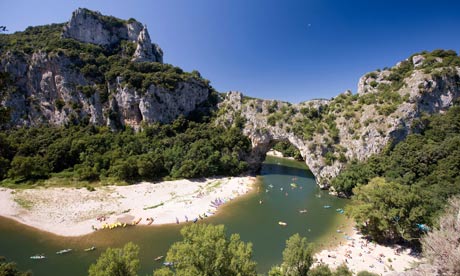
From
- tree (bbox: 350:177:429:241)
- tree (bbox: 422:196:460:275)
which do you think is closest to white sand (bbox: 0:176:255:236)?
tree (bbox: 350:177:429:241)

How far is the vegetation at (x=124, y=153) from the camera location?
2002 inches

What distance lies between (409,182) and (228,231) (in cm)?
3222

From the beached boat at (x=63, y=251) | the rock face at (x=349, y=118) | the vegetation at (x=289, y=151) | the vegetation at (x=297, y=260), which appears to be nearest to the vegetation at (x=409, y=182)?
the rock face at (x=349, y=118)

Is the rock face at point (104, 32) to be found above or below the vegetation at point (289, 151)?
above

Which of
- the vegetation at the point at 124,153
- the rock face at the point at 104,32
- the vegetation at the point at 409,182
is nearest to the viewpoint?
the vegetation at the point at 409,182

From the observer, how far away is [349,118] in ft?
196

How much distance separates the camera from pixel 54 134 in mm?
65500

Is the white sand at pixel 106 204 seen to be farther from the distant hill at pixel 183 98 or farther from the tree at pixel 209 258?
the distant hill at pixel 183 98

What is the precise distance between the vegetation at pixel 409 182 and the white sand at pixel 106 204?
23709 mm

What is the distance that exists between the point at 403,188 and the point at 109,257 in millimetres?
31424

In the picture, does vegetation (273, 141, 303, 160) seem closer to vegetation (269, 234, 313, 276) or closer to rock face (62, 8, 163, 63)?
rock face (62, 8, 163, 63)

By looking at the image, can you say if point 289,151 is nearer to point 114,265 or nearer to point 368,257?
point 368,257

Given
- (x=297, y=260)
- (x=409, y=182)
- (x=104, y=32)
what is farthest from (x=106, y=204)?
(x=104, y=32)

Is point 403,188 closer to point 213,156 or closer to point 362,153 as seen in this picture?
point 362,153
